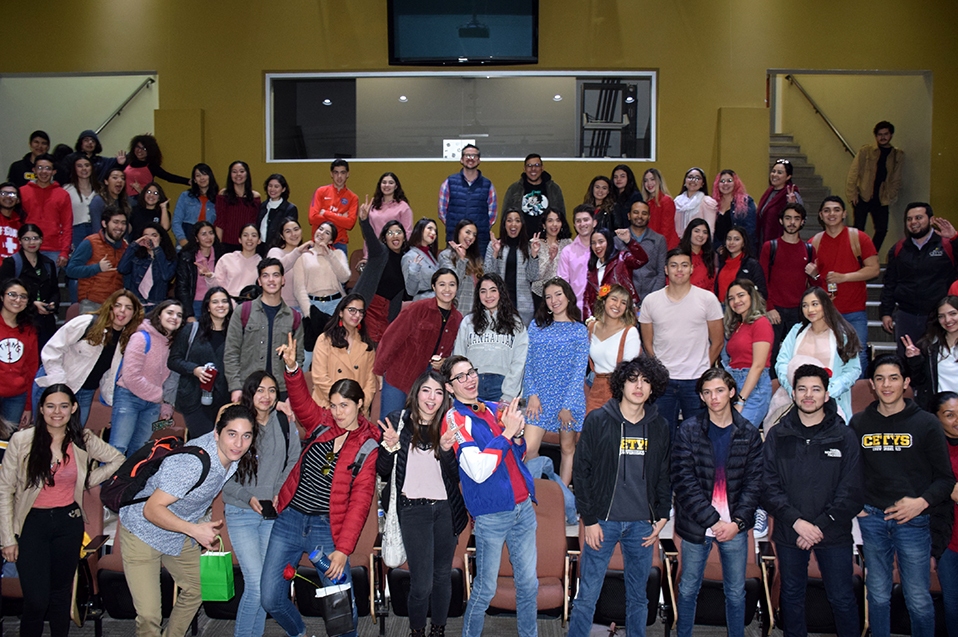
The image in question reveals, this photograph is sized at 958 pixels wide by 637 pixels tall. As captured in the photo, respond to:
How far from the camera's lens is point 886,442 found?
161 inches

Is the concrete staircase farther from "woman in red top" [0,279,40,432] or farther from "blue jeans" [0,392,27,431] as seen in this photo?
"blue jeans" [0,392,27,431]

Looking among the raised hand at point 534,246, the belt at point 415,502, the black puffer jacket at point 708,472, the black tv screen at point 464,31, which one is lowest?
the belt at point 415,502

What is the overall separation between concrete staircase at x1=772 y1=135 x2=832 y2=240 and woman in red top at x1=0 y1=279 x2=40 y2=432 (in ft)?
28.0

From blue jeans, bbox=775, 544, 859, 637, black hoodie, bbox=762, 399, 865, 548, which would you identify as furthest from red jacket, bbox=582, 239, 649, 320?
blue jeans, bbox=775, 544, 859, 637

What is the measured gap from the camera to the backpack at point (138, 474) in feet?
12.5

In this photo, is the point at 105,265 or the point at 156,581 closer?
the point at 156,581

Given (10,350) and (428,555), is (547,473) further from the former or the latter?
(10,350)

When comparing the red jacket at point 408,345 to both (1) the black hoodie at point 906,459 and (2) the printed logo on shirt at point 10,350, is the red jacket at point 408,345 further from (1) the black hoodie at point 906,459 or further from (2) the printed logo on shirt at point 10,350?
(1) the black hoodie at point 906,459

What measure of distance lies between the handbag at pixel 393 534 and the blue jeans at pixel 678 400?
6.53 ft

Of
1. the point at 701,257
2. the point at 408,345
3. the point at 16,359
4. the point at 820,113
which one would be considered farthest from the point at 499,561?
the point at 820,113

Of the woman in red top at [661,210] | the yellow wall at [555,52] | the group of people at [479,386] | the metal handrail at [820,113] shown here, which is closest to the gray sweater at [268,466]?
the group of people at [479,386]

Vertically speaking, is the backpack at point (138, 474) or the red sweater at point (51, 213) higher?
the red sweater at point (51, 213)

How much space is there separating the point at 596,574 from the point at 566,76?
23.1 feet

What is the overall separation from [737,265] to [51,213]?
614 centimetres
